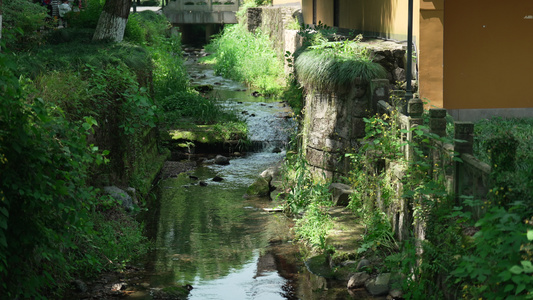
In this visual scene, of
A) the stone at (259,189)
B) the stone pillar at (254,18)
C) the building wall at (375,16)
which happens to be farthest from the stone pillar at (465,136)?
the stone pillar at (254,18)

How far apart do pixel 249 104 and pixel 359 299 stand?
1352 cm

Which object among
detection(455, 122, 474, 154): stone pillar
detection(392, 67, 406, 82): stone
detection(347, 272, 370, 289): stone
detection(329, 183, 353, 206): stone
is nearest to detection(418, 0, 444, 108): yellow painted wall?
detection(392, 67, 406, 82): stone

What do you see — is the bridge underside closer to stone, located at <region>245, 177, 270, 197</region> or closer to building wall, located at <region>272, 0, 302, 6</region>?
building wall, located at <region>272, 0, 302, 6</region>

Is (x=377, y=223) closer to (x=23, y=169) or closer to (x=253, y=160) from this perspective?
(x=23, y=169)

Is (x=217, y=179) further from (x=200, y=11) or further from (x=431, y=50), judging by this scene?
(x=200, y=11)

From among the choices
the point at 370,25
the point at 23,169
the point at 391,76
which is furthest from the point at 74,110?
the point at 370,25

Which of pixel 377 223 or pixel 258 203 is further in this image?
pixel 258 203

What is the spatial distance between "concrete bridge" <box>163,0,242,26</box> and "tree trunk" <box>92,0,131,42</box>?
19.8m

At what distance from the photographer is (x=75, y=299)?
8.45m

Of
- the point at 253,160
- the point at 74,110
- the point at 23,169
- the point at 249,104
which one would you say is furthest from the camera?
the point at 249,104

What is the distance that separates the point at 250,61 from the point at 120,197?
15261 mm

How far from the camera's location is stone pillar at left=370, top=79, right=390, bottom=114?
36.8 ft

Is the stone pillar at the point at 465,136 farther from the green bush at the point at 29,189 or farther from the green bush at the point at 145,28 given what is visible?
the green bush at the point at 145,28

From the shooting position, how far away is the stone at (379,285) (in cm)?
877
